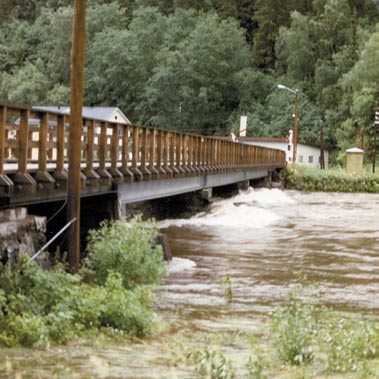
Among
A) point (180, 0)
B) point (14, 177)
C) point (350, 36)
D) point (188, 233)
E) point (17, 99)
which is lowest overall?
point (188, 233)

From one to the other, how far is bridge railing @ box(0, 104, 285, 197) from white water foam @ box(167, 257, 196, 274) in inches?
83.6

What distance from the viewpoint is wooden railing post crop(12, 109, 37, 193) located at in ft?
45.8

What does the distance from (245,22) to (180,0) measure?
12098 mm

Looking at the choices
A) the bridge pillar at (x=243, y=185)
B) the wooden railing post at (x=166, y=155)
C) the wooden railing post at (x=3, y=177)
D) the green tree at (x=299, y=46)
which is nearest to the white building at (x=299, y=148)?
the green tree at (x=299, y=46)

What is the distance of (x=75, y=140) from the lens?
14930 mm

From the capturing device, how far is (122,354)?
988 centimetres

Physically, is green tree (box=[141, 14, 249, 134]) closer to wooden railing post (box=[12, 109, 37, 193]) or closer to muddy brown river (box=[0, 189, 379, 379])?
muddy brown river (box=[0, 189, 379, 379])

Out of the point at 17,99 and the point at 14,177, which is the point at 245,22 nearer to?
the point at 17,99

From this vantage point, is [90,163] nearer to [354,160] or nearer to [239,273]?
[239,273]

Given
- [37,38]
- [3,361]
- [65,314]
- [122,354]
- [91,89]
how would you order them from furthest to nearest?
[37,38] → [91,89] → [65,314] → [122,354] → [3,361]

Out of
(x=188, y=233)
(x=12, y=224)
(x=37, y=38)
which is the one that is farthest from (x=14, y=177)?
(x=37, y=38)

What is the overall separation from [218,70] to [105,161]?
9062 centimetres

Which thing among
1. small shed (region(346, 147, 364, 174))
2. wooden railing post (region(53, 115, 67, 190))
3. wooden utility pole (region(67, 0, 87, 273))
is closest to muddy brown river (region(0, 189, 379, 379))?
wooden utility pole (region(67, 0, 87, 273))

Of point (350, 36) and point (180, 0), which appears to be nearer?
point (350, 36)
